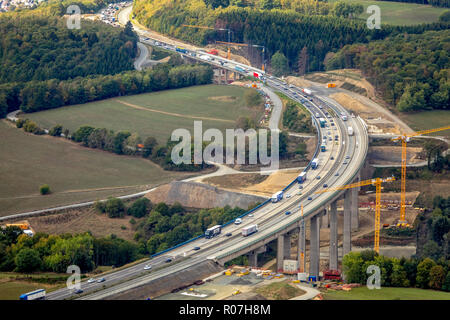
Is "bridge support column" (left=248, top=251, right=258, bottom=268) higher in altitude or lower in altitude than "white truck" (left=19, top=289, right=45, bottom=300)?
lower

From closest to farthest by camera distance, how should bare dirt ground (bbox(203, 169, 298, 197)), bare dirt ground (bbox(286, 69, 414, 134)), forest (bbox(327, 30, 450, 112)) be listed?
bare dirt ground (bbox(203, 169, 298, 197)), bare dirt ground (bbox(286, 69, 414, 134)), forest (bbox(327, 30, 450, 112))

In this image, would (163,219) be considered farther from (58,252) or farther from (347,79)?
(347,79)

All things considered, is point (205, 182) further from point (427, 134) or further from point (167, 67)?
point (167, 67)

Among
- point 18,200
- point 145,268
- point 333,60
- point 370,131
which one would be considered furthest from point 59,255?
point 333,60

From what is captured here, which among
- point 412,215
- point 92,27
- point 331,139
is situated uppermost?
point 92,27

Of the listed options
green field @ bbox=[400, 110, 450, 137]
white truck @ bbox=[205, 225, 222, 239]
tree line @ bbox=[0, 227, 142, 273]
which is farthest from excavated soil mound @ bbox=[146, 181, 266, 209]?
green field @ bbox=[400, 110, 450, 137]

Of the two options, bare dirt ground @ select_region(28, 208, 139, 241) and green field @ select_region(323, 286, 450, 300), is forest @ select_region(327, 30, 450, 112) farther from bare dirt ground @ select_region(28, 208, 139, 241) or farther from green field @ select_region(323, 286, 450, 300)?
green field @ select_region(323, 286, 450, 300)

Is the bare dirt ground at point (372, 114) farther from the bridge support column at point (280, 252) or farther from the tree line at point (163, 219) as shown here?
the bridge support column at point (280, 252)
